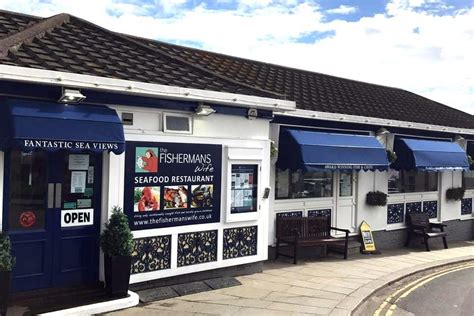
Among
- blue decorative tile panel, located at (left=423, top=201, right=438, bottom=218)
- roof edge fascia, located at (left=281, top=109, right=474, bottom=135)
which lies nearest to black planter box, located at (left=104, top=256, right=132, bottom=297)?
roof edge fascia, located at (left=281, top=109, right=474, bottom=135)

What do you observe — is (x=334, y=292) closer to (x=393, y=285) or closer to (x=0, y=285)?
(x=393, y=285)

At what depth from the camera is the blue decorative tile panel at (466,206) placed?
15377 millimetres

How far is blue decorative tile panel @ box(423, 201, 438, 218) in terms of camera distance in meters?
14.0

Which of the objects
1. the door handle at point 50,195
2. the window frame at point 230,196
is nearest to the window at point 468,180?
the window frame at point 230,196

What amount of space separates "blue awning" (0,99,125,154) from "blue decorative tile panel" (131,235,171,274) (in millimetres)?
1636

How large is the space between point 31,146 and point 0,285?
1.68 metres

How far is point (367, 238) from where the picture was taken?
11773 millimetres

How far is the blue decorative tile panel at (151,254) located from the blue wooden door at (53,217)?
587 mm

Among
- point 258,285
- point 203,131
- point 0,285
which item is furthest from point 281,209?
point 0,285

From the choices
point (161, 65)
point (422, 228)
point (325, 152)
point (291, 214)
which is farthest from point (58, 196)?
point (422, 228)

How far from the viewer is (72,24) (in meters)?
8.10

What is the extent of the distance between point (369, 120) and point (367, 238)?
3.00m

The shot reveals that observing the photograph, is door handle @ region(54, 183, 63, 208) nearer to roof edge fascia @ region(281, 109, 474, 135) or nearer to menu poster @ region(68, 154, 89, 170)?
menu poster @ region(68, 154, 89, 170)

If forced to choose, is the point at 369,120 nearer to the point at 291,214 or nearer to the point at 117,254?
the point at 291,214
